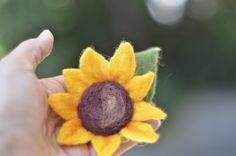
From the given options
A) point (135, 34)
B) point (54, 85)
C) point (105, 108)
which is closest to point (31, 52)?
point (54, 85)

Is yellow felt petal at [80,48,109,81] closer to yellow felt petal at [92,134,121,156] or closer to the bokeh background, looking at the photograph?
yellow felt petal at [92,134,121,156]

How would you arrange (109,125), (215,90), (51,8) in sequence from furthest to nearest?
(215,90) < (51,8) < (109,125)

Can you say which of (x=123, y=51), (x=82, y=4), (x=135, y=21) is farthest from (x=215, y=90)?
(x=123, y=51)

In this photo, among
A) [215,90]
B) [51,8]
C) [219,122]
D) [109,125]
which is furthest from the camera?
[215,90]

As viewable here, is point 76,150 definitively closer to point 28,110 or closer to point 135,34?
point 28,110

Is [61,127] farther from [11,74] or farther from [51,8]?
[51,8]

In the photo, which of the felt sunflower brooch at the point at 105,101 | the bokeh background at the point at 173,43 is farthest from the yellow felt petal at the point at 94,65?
the bokeh background at the point at 173,43

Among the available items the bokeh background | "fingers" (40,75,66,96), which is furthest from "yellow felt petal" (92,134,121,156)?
the bokeh background
